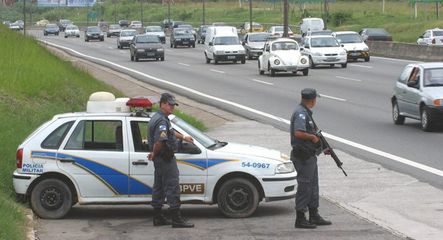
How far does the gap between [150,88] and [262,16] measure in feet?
313

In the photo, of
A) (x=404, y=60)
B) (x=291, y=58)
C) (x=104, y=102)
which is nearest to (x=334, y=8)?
(x=404, y=60)

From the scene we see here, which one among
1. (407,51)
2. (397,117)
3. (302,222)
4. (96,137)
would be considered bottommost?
(407,51)

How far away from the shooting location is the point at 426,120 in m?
21.3

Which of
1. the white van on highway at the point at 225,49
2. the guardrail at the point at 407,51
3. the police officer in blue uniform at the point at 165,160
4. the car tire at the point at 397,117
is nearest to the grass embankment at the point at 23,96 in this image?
the police officer in blue uniform at the point at 165,160

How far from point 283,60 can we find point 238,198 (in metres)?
30.0

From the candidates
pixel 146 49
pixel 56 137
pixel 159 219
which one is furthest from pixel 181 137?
pixel 146 49

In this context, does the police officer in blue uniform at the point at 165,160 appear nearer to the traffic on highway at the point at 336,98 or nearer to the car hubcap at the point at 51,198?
the car hubcap at the point at 51,198

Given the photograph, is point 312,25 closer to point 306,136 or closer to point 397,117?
point 397,117

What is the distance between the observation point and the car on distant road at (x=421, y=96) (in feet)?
69.3

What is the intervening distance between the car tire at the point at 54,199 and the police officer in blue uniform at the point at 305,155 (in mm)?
2935

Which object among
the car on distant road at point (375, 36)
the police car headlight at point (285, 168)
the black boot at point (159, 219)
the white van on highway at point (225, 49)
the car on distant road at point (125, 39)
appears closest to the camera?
the black boot at point (159, 219)

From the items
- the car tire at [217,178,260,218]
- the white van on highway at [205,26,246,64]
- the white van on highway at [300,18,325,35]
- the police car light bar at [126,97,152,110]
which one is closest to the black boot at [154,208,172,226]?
the car tire at [217,178,260,218]

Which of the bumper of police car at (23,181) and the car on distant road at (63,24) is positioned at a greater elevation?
the bumper of police car at (23,181)

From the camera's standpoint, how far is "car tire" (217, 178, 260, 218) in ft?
39.7
